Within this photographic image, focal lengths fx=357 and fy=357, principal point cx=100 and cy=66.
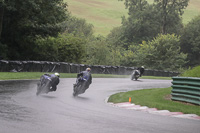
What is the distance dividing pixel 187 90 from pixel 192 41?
2639 inches

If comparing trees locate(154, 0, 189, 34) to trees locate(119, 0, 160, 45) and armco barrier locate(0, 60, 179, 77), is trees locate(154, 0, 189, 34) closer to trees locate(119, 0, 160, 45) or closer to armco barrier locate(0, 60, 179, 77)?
trees locate(119, 0, 160, 45)

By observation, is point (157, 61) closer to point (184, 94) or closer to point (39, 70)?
point (39, 70)

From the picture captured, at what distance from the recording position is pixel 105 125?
8.73 m

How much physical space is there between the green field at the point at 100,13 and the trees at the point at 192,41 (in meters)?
79.9

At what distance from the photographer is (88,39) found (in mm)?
71938

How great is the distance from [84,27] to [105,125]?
107 meters

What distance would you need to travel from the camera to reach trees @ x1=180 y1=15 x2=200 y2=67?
7838cm

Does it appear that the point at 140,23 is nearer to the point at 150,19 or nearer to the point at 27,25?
the point at 150,19

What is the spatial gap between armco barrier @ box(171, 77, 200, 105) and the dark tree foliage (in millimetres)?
23835

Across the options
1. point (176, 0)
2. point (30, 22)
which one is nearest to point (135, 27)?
point (176, 0)

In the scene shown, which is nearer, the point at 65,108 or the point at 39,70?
the point at 65,108

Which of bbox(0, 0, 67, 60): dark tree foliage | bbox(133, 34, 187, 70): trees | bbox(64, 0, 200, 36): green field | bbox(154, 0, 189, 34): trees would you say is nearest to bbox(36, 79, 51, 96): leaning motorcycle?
bbox(0, 0, 67, 60): dark tree foliage

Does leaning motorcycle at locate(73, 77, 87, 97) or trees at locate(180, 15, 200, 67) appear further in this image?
trees at locate(180, 15, 200, 67)

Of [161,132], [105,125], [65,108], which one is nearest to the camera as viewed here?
[161,132]
